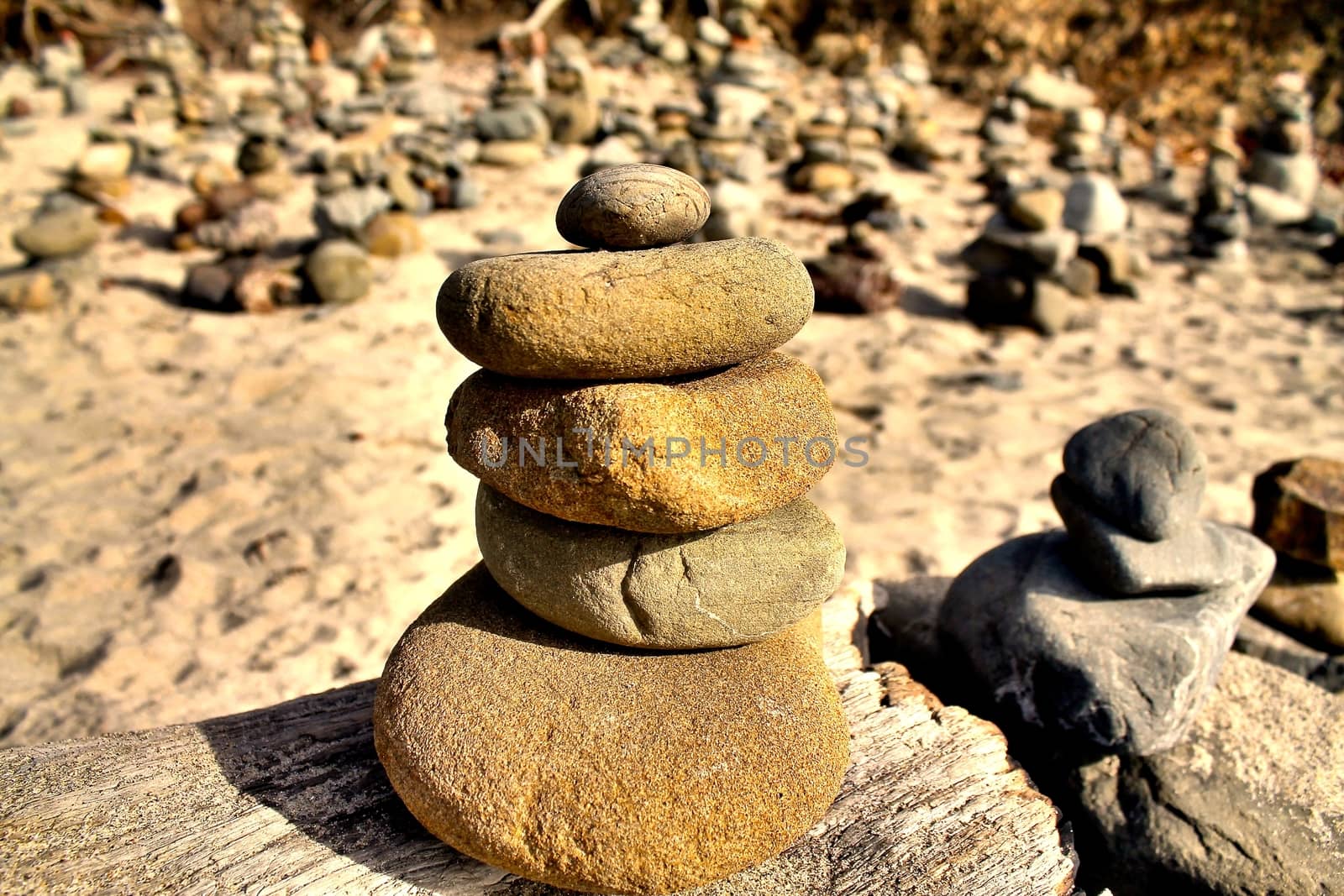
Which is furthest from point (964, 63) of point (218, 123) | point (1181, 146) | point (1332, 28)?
point (218, 123)

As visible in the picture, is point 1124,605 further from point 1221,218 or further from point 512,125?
point 512,125

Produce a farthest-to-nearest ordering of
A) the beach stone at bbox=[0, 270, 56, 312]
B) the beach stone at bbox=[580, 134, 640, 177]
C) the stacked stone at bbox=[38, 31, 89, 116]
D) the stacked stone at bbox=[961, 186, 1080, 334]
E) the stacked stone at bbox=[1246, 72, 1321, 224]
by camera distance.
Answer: the stacked stone at bbox=[38, 31, 89, 116] < the stacked stone at bbox=[1246, 72, 1321, 224] < the beach stone at bbox=[580, 134, 640, 177] < the stacked stone at bbox=[961, 186, 1080, 334] < the beach stone at bbox=[0, 270, 56, 312]

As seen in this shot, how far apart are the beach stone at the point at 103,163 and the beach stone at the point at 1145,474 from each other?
9.07 meters

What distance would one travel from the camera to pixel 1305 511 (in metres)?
3.10

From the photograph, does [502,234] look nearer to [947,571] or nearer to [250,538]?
[250,538]

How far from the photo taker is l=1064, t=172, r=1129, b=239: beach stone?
7.59 m

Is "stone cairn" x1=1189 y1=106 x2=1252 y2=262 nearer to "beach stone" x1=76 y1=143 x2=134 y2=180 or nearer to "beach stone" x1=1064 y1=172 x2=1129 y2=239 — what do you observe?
"beach stone" x1=1064 y1=172 x2=1129 y2=239

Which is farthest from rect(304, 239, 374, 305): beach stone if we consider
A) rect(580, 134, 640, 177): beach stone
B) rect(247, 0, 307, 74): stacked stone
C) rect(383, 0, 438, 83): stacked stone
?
rect(247, 0, 307, 74): stacked stone

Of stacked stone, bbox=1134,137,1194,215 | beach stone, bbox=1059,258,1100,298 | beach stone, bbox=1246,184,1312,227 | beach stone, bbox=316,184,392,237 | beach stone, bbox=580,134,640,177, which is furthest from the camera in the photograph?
stacked stone, bbox=1134,137,1194,215

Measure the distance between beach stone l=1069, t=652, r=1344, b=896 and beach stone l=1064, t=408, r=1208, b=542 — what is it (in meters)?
0.63

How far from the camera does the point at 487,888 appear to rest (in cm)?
188

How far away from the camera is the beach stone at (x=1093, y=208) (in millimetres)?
7590

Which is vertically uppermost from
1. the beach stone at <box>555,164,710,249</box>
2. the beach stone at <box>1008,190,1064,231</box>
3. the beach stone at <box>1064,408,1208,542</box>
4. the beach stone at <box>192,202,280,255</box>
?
the beach stone at <box>555,164,710,249</box>

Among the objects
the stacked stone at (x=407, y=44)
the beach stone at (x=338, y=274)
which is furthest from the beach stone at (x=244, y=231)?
the stacked stone at (x=407, y=44)
